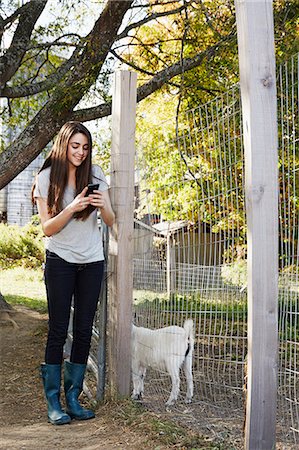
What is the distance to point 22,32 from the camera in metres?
7.59

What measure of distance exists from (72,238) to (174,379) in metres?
1.03

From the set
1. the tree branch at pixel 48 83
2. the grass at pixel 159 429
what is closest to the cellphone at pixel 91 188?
the grass at pixel 159 429

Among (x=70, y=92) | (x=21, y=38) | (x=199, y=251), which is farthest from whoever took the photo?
(x=21, y=38)

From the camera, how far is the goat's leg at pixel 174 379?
395 cm

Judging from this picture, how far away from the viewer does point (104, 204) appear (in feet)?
13.1

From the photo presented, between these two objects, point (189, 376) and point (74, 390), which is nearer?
point (189, 376)

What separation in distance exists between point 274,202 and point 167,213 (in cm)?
184

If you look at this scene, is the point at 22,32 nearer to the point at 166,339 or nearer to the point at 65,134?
the point at 65,134

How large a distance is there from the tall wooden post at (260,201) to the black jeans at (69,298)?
1.57m

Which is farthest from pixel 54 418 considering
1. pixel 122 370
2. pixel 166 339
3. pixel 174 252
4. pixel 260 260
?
pixel 260 260

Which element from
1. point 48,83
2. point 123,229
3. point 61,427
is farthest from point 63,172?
point 48,83

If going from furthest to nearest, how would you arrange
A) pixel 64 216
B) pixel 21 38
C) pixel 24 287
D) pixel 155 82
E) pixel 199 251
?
pixel 24 287
pixel 21 38
pixel 155 82
pixel 64 216
pixel 199 251

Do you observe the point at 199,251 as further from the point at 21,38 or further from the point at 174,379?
the point at 21,38

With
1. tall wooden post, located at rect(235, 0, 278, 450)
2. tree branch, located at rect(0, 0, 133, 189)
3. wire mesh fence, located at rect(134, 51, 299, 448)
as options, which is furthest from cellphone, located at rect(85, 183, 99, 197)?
tree branch, located at rect(0, 0, 133, 189)
